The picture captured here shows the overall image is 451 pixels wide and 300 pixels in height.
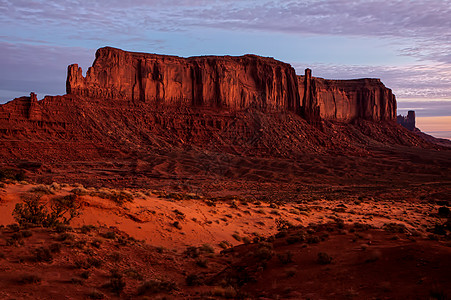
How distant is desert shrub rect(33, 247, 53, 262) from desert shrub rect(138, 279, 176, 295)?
2421 mm

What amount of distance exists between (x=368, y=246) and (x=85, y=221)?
387 inches

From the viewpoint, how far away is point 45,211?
42.3 feet

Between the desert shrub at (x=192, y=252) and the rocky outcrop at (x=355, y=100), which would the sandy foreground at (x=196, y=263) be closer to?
the desert shrub at (x=192, y=252)

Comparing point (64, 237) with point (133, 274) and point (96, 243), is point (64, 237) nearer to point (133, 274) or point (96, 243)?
point (96, 243)

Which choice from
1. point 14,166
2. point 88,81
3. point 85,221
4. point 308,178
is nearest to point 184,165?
point 308,178

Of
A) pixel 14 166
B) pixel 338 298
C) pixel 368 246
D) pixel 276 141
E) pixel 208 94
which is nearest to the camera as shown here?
pixel 338 298

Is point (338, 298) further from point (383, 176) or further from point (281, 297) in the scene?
point (383, 176)

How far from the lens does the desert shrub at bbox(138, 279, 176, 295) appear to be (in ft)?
26.1

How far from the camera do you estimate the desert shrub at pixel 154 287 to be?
7.95m

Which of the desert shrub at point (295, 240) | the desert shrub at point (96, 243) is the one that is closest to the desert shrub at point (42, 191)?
the desert shrub at point (96, 243)

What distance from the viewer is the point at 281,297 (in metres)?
7.58

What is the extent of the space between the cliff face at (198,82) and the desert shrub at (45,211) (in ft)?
206

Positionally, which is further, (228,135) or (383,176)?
(228,135)

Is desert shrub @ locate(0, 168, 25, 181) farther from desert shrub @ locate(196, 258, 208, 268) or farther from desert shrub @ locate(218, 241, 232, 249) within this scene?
desert shrub @ locate(196, 258, 208, 268)
